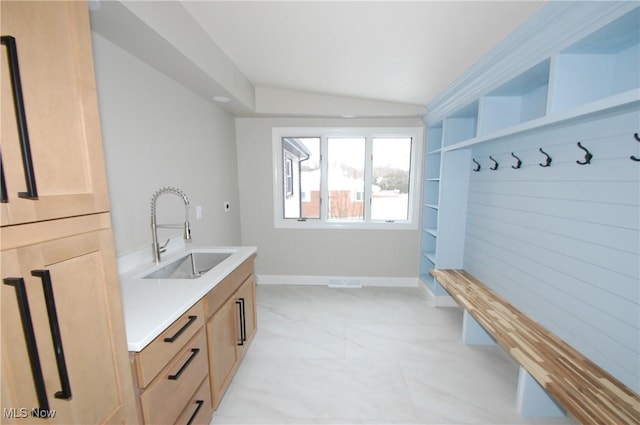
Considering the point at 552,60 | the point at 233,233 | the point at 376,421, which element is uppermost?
the point at 552,60

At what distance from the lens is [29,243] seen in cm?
62

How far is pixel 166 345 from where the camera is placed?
1.14 m

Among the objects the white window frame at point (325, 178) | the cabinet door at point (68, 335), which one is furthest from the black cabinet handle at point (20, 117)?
the white window frame at point (325, 178)

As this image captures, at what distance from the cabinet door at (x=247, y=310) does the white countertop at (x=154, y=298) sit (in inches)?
12.3

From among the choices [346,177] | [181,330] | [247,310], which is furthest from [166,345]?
[346,177]

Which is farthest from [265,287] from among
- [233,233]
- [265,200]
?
[265,200]

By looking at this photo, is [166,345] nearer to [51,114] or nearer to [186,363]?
[186,363]

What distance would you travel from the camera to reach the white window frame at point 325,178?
350 centimetres

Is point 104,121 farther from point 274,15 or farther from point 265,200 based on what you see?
point 265,200

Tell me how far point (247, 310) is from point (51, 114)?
187 centimetres

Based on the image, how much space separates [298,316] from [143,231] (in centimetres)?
179

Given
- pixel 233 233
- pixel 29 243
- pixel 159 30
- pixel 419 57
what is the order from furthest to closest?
pixel 233 233 → pixel 419 57 → pixel 159 30 → pixel 29 243

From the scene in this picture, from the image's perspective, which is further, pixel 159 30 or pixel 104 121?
pixel 104 121

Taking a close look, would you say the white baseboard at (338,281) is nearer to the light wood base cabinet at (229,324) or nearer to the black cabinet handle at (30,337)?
the light wood base cabinet at (229,324)
